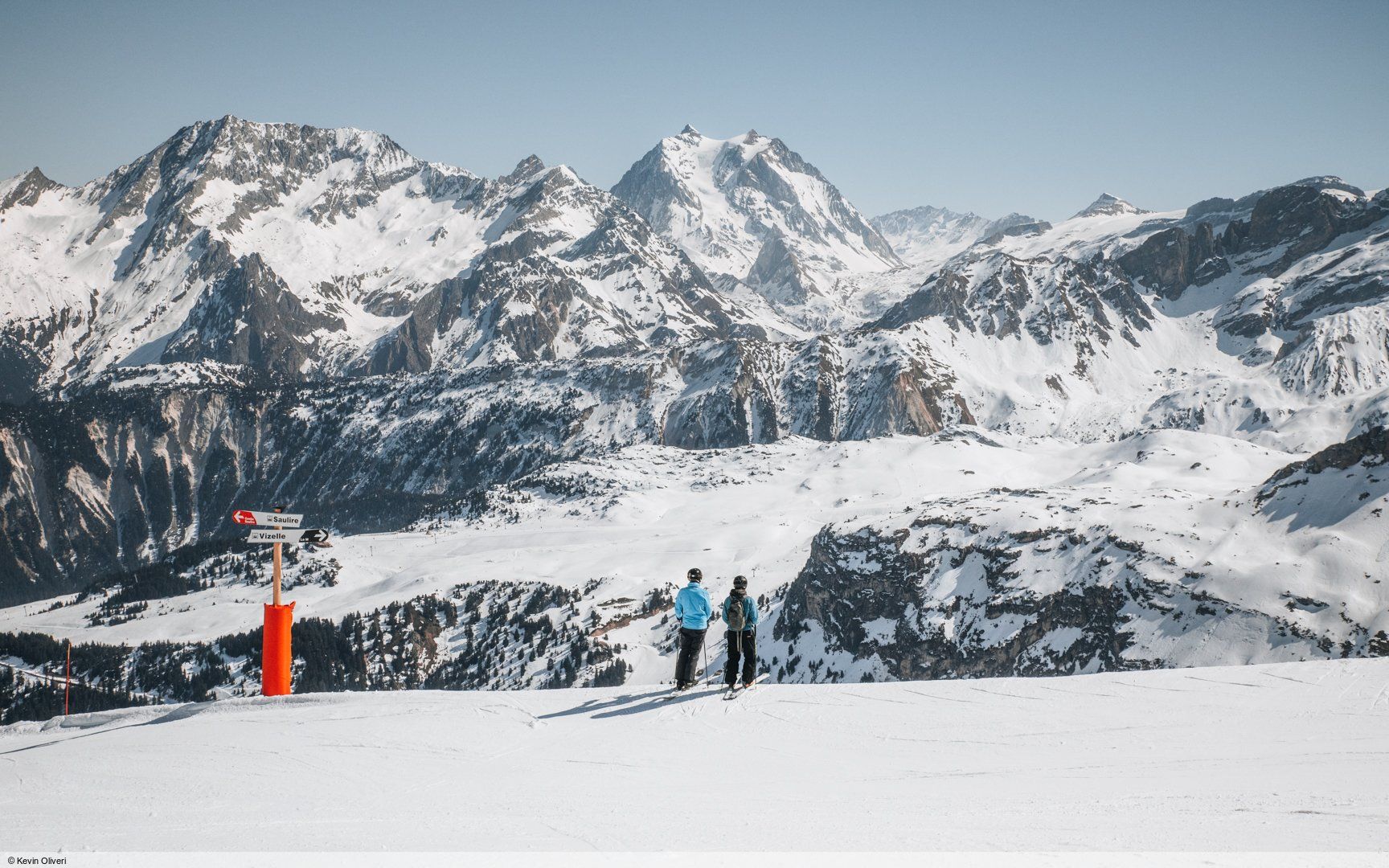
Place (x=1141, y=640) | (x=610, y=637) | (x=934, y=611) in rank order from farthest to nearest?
1. (x=610, y=637)
2. (x=934, y=611)
3. (x=1141, y=640)

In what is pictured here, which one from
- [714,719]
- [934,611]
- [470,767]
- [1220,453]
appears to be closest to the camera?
[470,767]

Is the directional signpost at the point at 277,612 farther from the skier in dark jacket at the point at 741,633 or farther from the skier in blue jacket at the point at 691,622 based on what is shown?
the skier in dark jacket at the point at 741,633

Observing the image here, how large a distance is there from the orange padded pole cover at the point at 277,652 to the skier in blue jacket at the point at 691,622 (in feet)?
34.3

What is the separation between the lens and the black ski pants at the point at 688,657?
24.1 metres

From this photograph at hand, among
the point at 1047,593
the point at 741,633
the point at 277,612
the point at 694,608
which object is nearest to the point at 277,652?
the point at 277,612

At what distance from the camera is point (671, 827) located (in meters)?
14.2

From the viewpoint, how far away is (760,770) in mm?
17516

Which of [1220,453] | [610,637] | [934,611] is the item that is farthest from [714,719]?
[1220,453]

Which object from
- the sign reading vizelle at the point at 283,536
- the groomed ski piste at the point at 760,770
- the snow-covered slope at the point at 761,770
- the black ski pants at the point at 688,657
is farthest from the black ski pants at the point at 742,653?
the sign reading vizelle at the point at 283,536

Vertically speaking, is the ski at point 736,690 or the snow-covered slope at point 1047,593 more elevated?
the ski at point 736,690

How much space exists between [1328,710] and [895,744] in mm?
8224

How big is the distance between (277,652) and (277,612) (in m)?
1.21

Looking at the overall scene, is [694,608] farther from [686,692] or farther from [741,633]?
[686,692]

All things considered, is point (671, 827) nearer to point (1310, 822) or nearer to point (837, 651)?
point (1310, 822)
